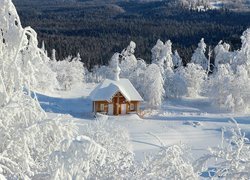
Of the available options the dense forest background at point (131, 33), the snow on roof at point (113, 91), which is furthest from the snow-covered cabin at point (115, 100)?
the dense forest background at point (131, 33)

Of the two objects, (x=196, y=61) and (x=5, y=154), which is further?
(x=196, y=61)

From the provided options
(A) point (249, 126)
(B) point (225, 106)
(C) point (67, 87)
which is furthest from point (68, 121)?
(C) point (67, 87)

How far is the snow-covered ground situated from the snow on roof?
1.82 metres

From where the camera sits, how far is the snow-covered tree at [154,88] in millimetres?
50594

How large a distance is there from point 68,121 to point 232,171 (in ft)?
9.04

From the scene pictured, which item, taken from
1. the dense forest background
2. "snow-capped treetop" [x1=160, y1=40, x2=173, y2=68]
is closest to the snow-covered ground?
"snow-capped treetop" [x1=160, y1=40, x2=173, y2=68]

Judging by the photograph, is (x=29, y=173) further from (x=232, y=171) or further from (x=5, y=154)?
(x=232, y=171)

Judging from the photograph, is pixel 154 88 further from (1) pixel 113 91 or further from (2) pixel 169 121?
(2) pixel 169 121

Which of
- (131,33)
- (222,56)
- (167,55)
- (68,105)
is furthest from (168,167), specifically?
(131,33)

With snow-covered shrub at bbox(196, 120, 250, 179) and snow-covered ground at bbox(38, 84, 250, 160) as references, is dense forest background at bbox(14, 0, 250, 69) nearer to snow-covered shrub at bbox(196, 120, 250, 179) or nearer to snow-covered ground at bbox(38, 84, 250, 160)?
snow-covered ground at bbox(38, 84, 250, 160)

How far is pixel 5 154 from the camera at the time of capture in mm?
7266

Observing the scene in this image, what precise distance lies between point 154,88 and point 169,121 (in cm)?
628

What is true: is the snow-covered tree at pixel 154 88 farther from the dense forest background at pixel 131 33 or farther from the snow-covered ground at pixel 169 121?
the dense forest background at pixel 131 33

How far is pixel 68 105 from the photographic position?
52.6m
